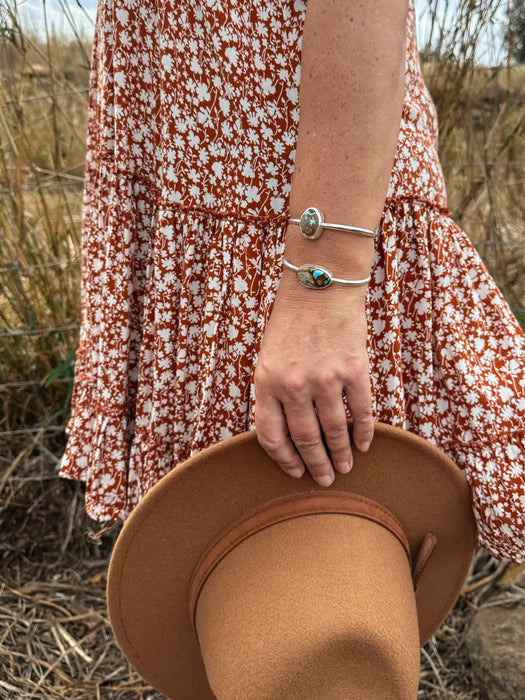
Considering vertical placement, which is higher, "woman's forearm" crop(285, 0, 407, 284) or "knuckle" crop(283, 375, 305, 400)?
"woman's forearm" crop(285, 0, 407, 284)

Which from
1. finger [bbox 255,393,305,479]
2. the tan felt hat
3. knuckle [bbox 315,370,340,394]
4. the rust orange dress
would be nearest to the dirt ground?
the tan felt hat

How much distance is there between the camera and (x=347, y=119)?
634mm

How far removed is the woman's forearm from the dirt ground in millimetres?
1338

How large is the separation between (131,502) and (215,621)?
1.30 ft

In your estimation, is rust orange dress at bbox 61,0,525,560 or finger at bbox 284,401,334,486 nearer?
finger at bbox 284,401,334,486

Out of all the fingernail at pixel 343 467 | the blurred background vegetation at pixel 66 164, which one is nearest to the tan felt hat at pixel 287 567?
the fingernail at pixel 343 467

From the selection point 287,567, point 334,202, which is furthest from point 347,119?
point 287,567

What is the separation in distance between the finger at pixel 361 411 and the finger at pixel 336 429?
0.01 metres

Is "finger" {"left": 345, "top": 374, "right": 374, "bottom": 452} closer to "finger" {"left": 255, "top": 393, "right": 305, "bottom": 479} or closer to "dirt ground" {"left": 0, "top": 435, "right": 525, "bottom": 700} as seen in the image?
"finger" {"left": 255, "top": 393, "right": 305, "bottom": 479}

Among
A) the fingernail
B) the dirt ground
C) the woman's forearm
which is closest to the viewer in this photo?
the woman's forearm

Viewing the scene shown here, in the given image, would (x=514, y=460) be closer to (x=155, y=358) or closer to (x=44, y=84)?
(x=155, y=358)

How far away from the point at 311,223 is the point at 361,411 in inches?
9.0

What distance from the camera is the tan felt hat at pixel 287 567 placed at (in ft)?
2.15

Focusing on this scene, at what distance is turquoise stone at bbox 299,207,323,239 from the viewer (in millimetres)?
646
